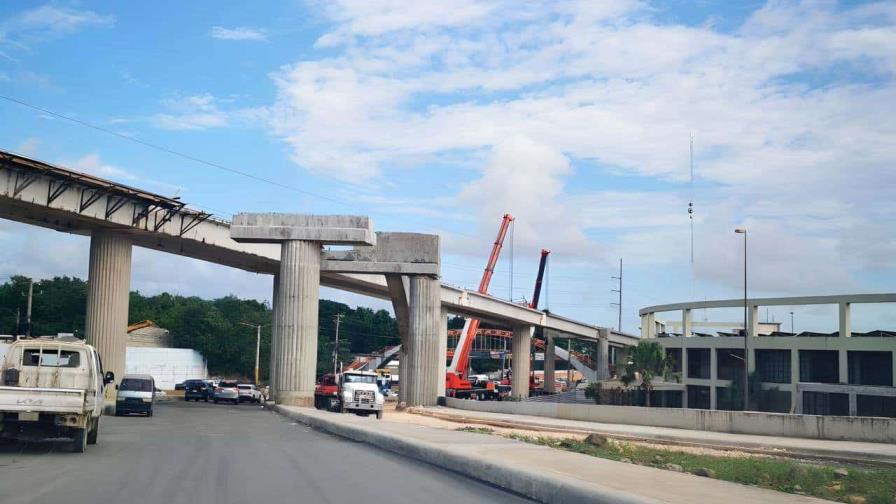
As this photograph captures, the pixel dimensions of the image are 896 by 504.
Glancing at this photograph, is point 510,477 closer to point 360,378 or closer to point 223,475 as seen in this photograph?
point 223,475

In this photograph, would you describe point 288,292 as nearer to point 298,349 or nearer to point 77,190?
point 298,349

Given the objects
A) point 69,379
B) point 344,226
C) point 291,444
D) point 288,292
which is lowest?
point 291,444

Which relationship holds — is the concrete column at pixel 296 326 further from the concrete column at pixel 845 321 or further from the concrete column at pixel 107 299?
the concrete column at pixel 845 321

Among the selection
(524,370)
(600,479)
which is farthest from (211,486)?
(524,370)

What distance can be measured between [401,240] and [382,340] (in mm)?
130645

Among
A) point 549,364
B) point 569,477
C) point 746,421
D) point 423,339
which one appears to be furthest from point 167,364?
point 569,477

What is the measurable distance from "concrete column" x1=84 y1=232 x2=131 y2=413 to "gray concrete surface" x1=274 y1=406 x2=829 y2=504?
115ft

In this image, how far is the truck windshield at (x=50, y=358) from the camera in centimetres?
1944

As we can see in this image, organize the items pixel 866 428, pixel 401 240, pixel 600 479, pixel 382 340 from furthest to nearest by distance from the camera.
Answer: pixel 382 340 → pixel 401 240 → pixel 866 428 → pixel 600 479

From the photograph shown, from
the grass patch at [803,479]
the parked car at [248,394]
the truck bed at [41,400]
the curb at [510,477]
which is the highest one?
the truck bed at [41,400]

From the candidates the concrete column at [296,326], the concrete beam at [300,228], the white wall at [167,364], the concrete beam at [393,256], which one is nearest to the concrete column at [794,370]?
the concrete beam at [393,256]

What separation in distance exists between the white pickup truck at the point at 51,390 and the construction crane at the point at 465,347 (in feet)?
232

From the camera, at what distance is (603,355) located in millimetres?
110125

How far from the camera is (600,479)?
12094mm
